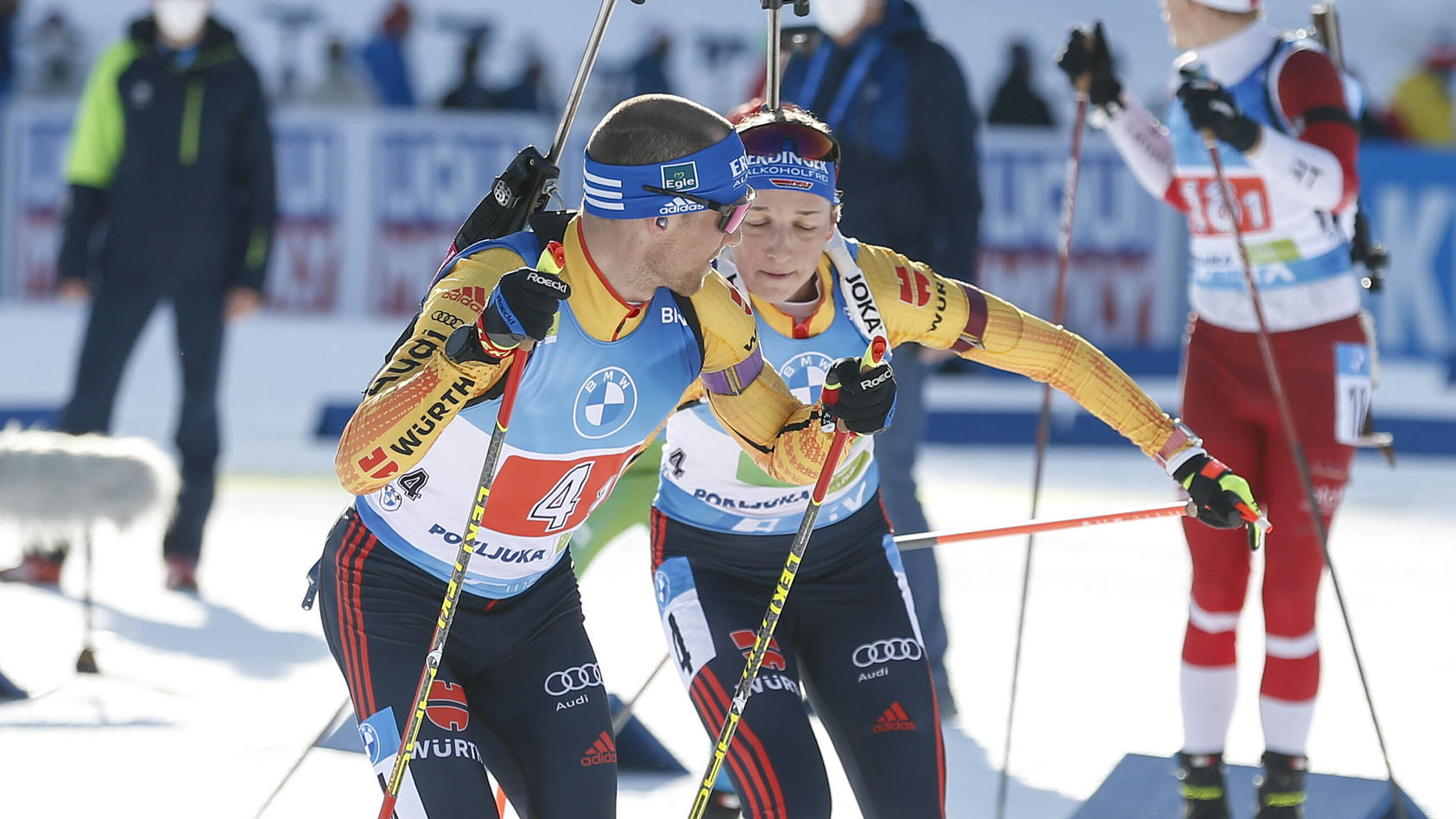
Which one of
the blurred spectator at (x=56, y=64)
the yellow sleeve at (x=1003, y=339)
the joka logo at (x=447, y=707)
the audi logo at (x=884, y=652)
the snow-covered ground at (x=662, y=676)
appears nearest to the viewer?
the joka logo at (x=447, y=707)

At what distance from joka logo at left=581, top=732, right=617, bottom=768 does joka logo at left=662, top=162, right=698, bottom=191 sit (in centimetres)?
103

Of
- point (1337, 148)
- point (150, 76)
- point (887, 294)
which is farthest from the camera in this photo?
point (150, 76)

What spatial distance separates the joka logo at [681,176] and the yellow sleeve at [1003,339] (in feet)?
2.70

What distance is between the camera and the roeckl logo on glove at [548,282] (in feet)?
9.29

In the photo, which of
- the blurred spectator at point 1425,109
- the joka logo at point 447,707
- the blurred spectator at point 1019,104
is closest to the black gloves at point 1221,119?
the joka logo at point 447,707

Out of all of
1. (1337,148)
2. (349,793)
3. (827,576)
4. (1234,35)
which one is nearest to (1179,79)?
(1234,35)

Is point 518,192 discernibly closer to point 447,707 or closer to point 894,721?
point 447,707

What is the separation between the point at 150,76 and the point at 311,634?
2451 mm

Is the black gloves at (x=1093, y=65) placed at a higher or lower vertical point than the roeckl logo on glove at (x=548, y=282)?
higher

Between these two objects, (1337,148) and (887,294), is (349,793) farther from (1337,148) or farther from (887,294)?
(1337,148)

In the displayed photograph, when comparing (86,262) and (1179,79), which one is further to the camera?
(86,262)

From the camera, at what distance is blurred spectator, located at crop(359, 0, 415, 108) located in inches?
586

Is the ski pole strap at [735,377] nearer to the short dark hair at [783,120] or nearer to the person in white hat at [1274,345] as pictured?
the short dark hair at [783,120]

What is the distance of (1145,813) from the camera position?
15.1 ft
